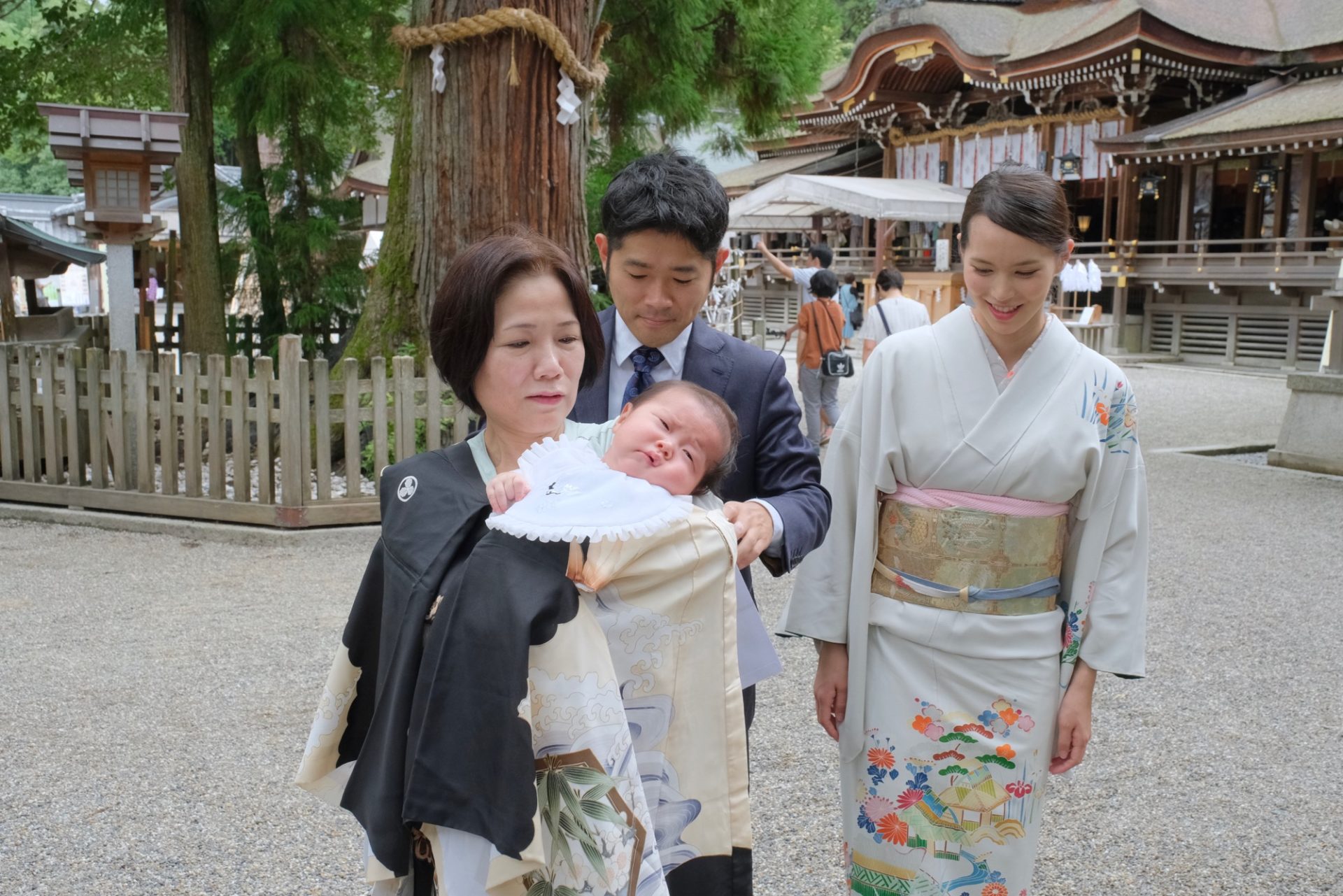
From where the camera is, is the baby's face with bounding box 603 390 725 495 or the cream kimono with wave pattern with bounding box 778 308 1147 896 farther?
the cream kimono with wave pattern with bounding box 778 308 1147 896

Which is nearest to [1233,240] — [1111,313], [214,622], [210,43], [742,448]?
[1111,313]

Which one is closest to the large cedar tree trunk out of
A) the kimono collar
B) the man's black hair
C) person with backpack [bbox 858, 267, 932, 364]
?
person with backpack [bbox 858, 267, 932, 364]

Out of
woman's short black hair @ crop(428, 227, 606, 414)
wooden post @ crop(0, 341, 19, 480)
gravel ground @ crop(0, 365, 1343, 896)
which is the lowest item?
gravel ground @ crop(0, 365, 1343, 896)

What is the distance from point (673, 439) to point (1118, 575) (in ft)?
3.01

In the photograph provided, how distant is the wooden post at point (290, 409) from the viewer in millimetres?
5480

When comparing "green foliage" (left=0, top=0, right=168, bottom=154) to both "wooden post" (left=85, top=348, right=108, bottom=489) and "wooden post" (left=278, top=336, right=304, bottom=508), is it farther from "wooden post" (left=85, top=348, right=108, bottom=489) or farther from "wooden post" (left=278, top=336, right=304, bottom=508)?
"wooden post" (left=278, top=336, right=304, bottom=508)

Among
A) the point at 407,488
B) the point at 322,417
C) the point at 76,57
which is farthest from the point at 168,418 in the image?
the point at 76,57

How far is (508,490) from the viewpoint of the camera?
48.7 inches

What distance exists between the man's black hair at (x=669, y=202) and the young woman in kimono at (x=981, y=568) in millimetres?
456

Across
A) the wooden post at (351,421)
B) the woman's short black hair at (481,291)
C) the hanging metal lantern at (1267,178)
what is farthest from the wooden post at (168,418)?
the hanging metal lantern at (1267,178)

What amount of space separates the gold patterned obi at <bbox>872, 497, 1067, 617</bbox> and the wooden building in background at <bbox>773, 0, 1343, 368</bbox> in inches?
508

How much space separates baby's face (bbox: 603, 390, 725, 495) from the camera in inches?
52.9

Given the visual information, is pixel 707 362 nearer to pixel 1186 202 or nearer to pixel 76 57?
pixel 76 57

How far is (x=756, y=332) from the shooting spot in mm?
10008
